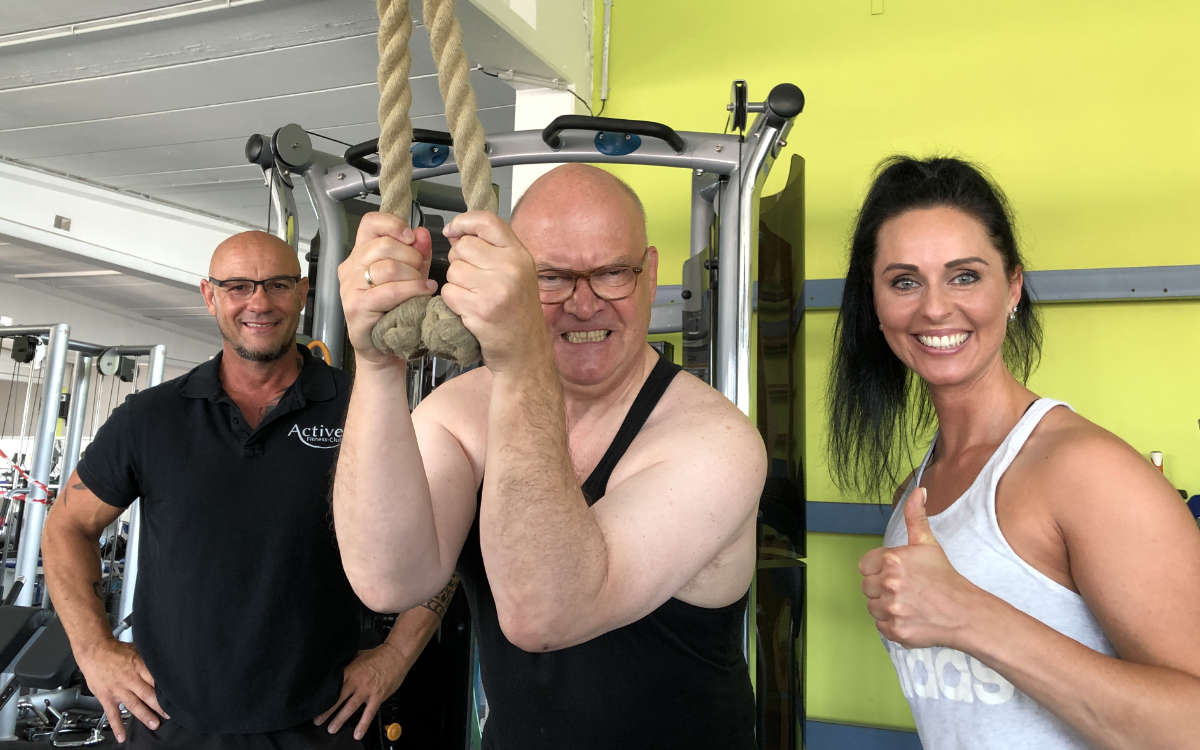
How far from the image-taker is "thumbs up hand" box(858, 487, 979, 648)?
103 centimetres

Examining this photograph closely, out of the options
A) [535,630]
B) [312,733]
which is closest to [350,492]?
[535,630]

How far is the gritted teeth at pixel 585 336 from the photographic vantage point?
119cm

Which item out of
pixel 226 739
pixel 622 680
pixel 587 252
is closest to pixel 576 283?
pixel 587 252

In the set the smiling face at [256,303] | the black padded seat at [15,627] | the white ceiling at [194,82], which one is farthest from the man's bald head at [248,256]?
the black padded seat at [15,627]

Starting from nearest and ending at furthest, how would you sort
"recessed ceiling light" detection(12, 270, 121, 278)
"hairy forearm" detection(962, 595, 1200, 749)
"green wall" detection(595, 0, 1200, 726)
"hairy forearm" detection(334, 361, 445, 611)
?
"hairy forearm" detection(334, 361, 445, 611)
"hairy forearm" detection(962, 595, 1200, 749)
"green wall" detection(595, 0, 1200, 726)
"recessed ceiling light" detection(12, 270, 121, 278)

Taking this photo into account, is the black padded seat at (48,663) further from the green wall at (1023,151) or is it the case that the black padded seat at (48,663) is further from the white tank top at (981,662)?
the white tank top at (981,662)

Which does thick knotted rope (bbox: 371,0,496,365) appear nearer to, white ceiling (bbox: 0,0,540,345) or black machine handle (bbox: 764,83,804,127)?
black machine handle (bbox: 764,83,804,127)

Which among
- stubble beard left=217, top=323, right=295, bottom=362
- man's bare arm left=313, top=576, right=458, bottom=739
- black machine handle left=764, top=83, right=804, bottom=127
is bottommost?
man's bare arm left=313, top=576, right=458, bottom=739

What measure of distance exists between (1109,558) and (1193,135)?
2.03 m

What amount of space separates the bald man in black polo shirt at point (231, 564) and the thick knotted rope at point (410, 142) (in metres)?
1.27

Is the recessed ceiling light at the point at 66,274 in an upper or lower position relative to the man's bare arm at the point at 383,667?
upper

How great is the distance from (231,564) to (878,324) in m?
1.42

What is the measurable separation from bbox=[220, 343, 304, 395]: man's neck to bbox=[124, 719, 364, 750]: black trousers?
758mm

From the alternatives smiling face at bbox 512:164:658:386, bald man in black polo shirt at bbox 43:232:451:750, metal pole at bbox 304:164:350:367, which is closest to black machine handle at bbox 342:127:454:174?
metal pole at bbox 304:164:350:367
